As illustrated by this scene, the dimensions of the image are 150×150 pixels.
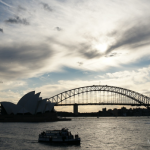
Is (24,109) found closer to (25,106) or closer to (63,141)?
(25,106)

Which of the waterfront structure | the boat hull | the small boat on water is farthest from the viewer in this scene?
the waterfront structure

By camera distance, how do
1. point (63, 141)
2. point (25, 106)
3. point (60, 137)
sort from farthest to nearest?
point (25, 106)
point (60, 137)
point (63, 141)

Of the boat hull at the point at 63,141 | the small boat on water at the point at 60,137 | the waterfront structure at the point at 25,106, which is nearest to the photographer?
the boat hull at the point at 63,141

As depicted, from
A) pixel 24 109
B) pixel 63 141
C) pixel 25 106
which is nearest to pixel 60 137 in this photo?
pixel 63 141

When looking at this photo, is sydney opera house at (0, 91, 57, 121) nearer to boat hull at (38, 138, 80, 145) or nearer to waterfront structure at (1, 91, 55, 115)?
waterfront structure at (1, 91, 55, 115)

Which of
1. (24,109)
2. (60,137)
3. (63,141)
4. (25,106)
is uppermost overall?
(25,106)

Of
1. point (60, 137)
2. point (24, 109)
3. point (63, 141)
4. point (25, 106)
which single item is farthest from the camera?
point (25, 106)

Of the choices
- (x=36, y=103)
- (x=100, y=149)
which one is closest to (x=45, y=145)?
(x=100, y=149)

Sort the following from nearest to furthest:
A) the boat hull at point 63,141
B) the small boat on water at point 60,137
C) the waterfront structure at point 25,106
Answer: the boat hull at point 63,141 < the small boat on water at point 60,137 < the waterfront structure at point 25,106

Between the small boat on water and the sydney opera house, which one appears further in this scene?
the sydney opera house

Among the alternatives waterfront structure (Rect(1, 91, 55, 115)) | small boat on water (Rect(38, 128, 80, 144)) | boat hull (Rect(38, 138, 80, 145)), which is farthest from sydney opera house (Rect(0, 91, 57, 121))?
boat hull (Rect(38, 138, 80, 145))

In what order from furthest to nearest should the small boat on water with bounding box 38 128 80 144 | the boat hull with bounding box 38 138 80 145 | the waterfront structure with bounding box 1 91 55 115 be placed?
the waterfront structure with bounding box 1 91 55 115 < the small boat on water with bounding box 38 128 80 144 < the boat hull with bounding box 38 138 80 145

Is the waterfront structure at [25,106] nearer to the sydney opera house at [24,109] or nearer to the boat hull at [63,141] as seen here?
the sydney opera house at [24,109]

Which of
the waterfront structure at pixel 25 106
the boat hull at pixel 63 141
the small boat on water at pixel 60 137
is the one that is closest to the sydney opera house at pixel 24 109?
the waterfront structure at pixel 25 106
